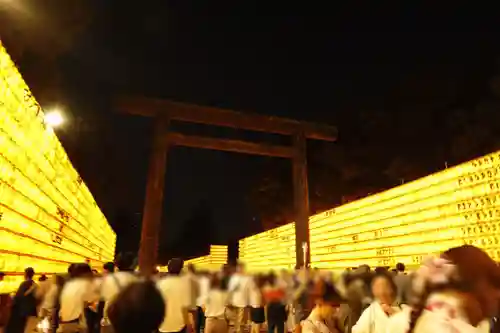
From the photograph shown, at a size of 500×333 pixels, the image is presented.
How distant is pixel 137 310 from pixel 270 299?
7475 millimetres

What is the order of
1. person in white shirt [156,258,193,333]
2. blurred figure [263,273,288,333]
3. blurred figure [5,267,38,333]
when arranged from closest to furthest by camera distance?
person in white shirt [156,258,193,333] < blurred figure [5,267,38,333] < blurred figure [263,273,288,333]

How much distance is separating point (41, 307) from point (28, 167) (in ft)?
9.55

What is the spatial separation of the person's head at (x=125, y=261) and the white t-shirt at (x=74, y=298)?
1.07 meters

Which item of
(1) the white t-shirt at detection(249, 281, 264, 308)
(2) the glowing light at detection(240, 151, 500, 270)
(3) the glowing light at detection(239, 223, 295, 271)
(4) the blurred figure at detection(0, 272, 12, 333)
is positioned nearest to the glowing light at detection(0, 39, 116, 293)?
(4) the blurred figure at detection(0, 272, 12, 333)

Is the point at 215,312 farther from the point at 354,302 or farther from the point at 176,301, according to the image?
the point at 354,302

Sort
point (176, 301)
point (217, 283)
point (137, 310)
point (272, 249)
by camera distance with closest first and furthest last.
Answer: point (137, 310)
point (176, 301)
point (217, 283)
point (272, 249)

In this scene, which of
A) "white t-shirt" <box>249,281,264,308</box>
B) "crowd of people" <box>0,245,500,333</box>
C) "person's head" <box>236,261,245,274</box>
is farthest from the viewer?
"person's head" <box>236,261,245,274</box>

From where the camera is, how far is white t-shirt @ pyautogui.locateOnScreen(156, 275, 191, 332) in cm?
553

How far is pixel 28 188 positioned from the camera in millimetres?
7754

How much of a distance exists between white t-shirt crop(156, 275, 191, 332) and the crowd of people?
0.05 ft

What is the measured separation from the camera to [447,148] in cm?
1405

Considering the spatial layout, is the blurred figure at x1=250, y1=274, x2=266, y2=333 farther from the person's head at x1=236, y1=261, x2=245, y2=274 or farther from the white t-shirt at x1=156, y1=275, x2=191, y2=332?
the white t-shirt at x1=156, y1=275, x2=191, y2=332

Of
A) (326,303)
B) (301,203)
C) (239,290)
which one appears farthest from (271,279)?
(326,303)

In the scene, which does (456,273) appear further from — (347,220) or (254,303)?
(347,220)
